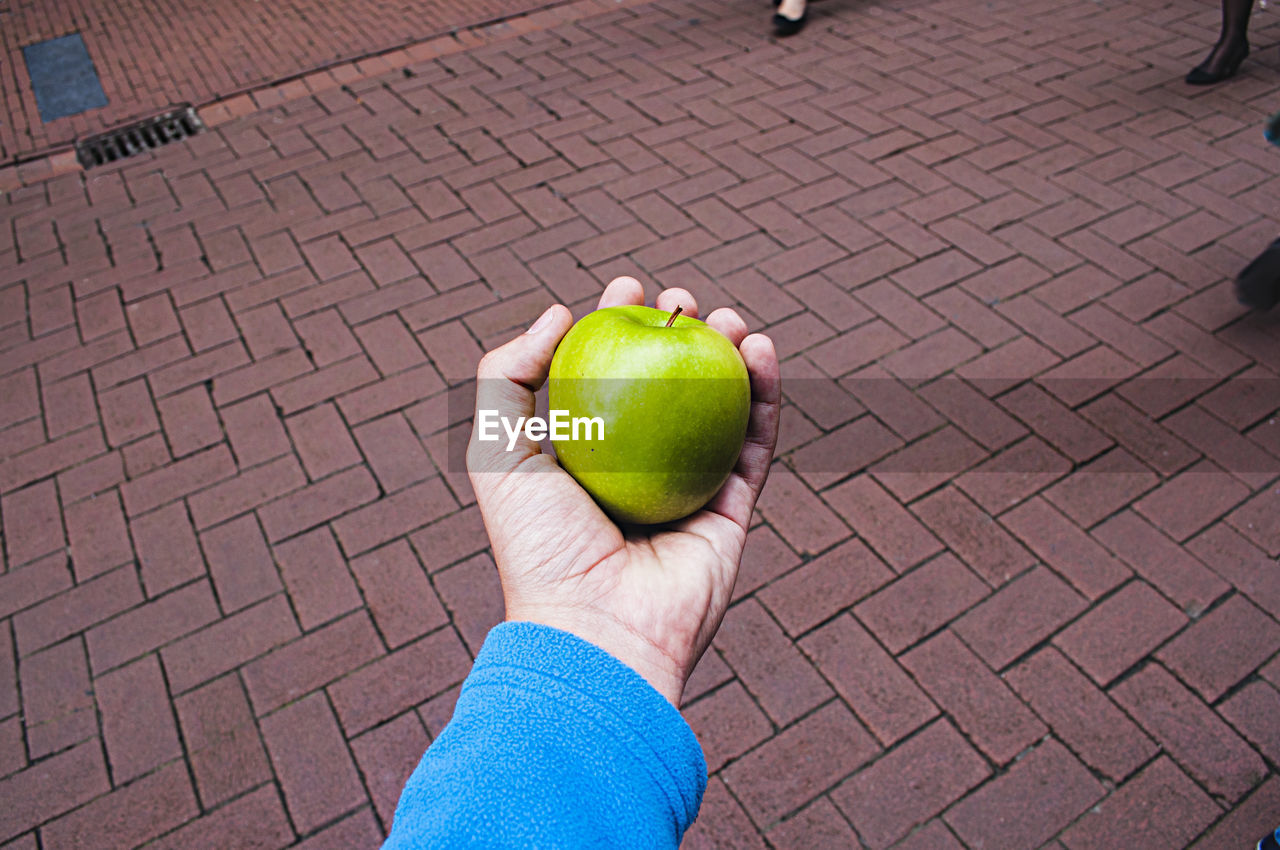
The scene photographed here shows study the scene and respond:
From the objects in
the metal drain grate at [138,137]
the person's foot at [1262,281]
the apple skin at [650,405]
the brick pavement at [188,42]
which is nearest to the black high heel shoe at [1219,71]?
the person's foot at [1262,281]

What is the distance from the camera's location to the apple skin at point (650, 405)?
166 centimetres

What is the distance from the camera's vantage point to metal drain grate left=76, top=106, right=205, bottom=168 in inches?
214

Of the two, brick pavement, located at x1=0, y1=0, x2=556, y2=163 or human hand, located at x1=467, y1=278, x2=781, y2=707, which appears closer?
human hand, located at x1=467, y1=278, x2=781, y2=707

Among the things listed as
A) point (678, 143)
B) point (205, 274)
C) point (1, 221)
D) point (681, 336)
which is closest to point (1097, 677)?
point (681, 336)

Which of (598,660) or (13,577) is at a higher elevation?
(598,660)

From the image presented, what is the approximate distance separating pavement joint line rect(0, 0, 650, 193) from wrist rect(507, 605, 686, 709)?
17.5 feet

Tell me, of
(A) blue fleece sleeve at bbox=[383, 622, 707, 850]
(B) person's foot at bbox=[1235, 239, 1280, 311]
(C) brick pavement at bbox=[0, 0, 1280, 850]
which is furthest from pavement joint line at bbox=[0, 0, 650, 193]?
(A) blue fleece sleeve at bbox=[383, 622, 707, 850]

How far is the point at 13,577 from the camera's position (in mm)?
3041

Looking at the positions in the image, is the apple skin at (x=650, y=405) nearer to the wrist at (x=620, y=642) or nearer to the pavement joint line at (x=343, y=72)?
the wrist at (x=620, y=642)

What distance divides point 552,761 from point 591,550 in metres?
0.56

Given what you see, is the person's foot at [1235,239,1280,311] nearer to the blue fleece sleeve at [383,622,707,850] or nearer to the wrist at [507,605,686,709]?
the wrist at [507,605,686,709]

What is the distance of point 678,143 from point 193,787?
4116 mm

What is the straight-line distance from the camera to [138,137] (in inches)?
221

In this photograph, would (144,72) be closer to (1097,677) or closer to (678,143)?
(678,143)
